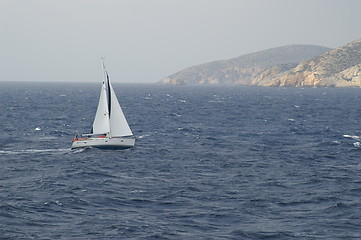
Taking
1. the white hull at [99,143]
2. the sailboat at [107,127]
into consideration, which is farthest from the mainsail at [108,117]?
the white hull at [99,143]

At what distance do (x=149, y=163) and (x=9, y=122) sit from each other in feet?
143

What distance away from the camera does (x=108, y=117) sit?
5350 cm

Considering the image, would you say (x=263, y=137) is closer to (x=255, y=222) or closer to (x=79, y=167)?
(x=79, y=167)

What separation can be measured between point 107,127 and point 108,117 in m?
1.17

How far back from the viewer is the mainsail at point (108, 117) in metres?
53.3

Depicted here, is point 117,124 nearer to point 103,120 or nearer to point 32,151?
point 103,120

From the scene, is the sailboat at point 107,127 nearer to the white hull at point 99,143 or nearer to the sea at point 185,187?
the white hull at point 99,143

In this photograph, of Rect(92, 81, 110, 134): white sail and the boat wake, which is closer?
the boat wake

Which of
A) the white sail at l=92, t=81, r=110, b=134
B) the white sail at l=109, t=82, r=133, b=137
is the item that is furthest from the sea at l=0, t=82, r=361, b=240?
the white sail at l=92, t=81, r=110, b=134

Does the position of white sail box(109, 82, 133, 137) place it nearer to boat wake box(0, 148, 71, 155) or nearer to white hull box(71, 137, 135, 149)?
white hull box(71, 137, 135, 149)

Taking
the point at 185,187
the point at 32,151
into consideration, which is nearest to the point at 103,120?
the point at 32,151

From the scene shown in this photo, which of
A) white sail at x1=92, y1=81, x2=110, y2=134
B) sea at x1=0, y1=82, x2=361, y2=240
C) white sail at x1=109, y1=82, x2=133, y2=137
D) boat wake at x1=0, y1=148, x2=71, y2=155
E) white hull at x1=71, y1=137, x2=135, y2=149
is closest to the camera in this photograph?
sea at x1=0, y1=82, x2=361, y2=240

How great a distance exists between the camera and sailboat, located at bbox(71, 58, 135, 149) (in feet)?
173

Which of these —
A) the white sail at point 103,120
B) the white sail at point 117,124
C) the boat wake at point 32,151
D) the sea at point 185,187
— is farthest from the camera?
the white sail at point 117,124
